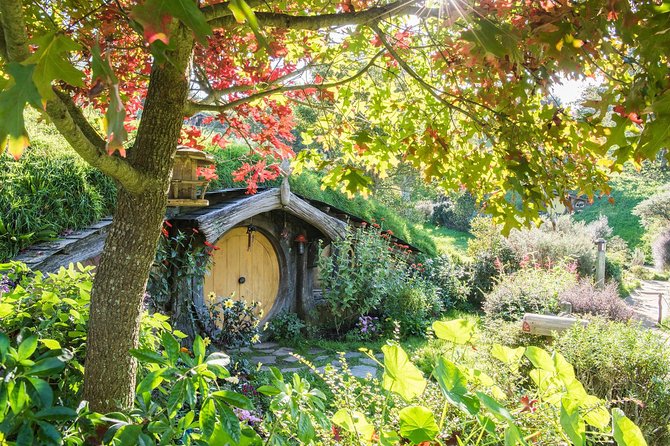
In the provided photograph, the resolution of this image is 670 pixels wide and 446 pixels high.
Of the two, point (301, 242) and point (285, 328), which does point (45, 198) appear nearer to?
point (285, 328)

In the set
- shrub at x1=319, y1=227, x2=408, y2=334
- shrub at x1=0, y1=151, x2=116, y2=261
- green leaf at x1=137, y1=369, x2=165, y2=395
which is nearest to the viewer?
green leaf at x1=137, y1=369, x2=165, y2=395

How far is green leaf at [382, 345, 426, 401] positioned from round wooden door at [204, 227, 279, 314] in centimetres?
531

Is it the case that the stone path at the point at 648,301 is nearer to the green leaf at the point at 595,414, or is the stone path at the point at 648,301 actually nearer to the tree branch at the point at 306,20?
the green leaf at the point at 595,414

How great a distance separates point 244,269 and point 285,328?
1.09 m

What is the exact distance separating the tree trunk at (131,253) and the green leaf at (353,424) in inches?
34.4

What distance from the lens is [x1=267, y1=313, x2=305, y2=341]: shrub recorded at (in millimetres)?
7207

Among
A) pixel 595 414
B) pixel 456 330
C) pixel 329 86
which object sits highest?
pixel 329 86

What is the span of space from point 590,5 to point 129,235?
1.79 m

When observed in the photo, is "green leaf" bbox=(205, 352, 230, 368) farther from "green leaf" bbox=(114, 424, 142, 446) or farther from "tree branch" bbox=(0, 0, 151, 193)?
"tree branch" bbox=(0, 0, 151, 193)

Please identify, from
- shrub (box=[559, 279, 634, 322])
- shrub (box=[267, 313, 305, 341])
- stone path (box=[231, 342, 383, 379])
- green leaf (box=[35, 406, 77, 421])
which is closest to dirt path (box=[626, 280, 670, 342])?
shrub (box=[559, 279, 634, 322])

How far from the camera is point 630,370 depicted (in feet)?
12.8

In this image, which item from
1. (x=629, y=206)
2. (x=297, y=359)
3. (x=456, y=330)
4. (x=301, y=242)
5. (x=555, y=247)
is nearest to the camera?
(x=456, y=330)

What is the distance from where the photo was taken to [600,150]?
6.64 ft

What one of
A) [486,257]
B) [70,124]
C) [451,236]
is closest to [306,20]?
[70,124]
